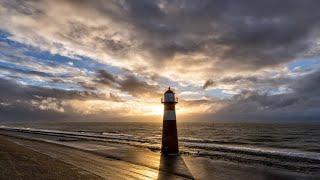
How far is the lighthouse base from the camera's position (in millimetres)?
20469

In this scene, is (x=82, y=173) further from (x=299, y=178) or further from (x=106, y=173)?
(x=299, y=178)

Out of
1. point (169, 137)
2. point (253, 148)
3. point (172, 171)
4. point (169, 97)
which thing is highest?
point (169, 97)

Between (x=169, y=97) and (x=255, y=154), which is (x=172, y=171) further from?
(x=255, y=154)

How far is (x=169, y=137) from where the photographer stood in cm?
2105

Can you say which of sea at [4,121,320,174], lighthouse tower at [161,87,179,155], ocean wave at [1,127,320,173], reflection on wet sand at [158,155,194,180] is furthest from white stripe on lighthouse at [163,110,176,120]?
ocean wave at [1,127,320,173]

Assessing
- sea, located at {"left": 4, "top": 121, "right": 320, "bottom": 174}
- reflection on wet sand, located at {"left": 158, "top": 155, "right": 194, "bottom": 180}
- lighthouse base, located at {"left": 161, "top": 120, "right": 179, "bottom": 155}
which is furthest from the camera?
sea, located at {"left": 4, "top": 121, "right": 320, "bottom": 174}

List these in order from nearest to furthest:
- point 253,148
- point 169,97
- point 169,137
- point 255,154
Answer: point 169,97
point 169,137
point 255,154
point 253,148

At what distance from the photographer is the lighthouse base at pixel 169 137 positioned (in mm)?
20469

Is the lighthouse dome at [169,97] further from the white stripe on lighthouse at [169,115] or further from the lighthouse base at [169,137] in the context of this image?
the lighthouse base at [169,137]

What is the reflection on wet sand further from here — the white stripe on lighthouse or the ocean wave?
the ocean wave

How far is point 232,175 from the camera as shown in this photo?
14703mm

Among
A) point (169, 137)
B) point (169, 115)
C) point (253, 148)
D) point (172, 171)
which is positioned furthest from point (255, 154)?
point (172, 171)

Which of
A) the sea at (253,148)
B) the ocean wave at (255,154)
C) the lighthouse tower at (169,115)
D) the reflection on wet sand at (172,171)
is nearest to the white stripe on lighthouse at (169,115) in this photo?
the lighthouse tower at (169,115)

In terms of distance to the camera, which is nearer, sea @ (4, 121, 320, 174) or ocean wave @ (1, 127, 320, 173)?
sea @ (4, 121, 320, 174)
